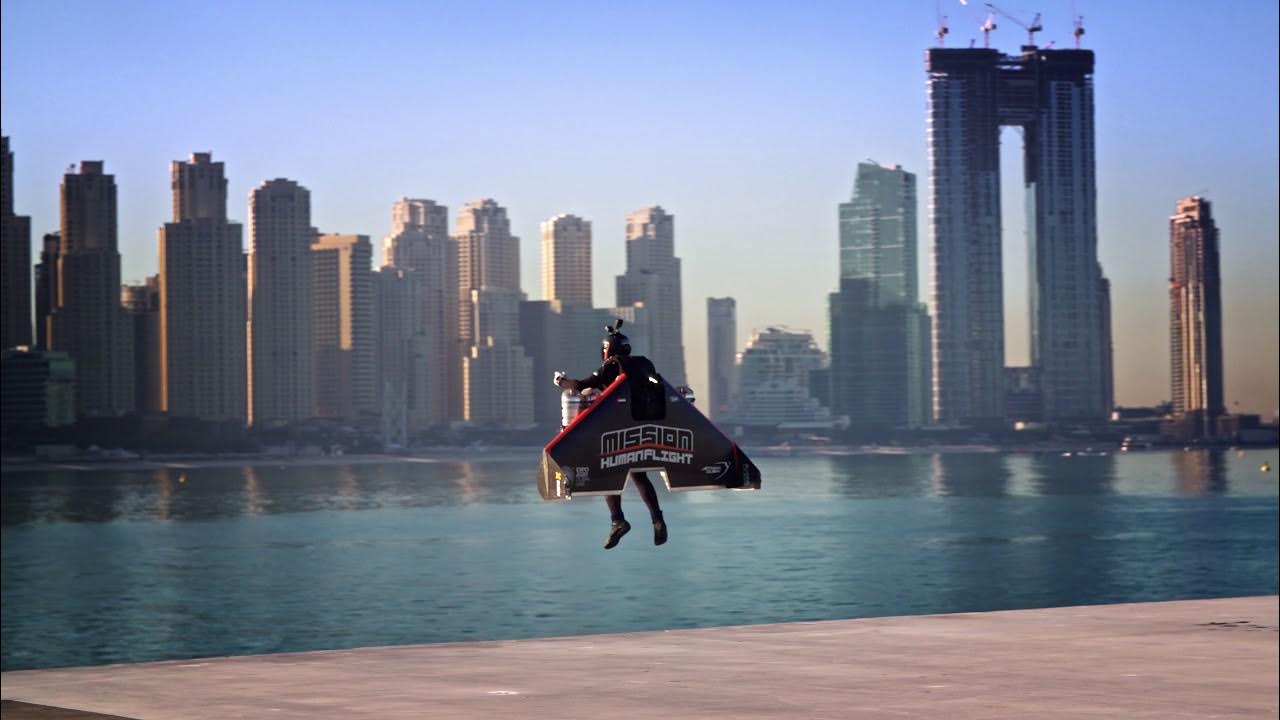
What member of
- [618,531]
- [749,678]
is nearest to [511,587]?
[749,678]

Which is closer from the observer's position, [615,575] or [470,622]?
[470,622]

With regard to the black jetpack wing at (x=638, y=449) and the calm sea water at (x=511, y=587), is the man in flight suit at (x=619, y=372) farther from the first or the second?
the calm sea water at (x=511, y=587)

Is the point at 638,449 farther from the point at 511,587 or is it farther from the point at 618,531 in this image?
the point at 511,587

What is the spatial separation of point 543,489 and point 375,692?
14119 millimetres

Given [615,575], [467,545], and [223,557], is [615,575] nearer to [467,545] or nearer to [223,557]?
[467,545]

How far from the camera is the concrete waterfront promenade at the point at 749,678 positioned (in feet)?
82.7

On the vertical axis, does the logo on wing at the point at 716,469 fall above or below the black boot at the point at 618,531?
above

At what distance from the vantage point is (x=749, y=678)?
96.1 feet

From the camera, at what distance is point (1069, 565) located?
17050 centimetres

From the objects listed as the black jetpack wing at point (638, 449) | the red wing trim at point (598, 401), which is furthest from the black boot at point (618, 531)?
the red wing trim at point (598, 401)

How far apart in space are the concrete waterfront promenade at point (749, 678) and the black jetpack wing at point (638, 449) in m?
10.1

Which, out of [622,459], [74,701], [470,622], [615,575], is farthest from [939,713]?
[615,575]

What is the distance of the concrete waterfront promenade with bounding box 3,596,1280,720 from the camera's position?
25219 mm

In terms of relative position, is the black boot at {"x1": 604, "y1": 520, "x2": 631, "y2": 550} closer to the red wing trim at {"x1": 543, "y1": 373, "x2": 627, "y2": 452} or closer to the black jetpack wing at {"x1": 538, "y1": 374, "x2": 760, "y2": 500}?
the black jetpack wing at {"x1": 538, "y1": 374, "x2": 760, "y2": 500}
